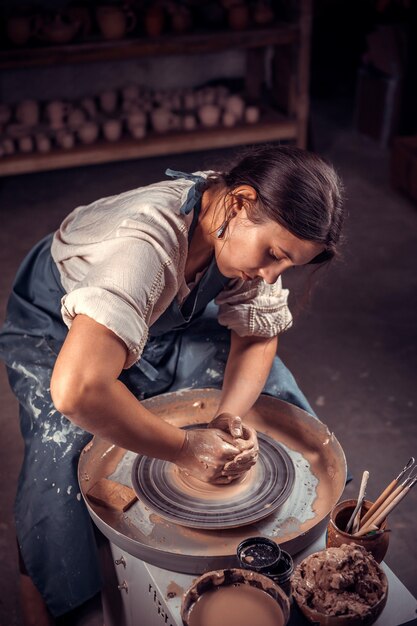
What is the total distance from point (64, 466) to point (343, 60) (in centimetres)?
541

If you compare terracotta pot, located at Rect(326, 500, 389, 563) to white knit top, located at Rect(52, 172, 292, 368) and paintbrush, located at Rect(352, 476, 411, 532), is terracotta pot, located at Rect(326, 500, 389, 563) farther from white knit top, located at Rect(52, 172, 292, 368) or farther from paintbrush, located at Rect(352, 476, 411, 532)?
white knit top, located at Rect(52, 172, 292, 368)

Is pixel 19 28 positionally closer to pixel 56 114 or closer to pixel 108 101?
pixel 56 114

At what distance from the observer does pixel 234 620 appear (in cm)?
133

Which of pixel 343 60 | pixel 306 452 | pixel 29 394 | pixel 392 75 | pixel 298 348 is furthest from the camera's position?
pixel 343 60

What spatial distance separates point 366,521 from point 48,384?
0.95 meters

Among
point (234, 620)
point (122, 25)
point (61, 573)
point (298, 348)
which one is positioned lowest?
point (298, 348)

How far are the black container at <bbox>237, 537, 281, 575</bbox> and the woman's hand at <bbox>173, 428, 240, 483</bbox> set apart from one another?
0.24 metres

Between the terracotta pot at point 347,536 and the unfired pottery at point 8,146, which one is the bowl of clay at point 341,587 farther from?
the unfired pottery at point 8,146

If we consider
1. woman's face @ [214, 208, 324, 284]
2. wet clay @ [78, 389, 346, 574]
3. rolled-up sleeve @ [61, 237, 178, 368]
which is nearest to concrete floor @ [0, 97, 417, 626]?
wet clay @ [78, 389, 346, 574]

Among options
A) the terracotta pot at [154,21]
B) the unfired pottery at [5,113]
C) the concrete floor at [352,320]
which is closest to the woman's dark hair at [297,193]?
the concrete floor at [352,320]

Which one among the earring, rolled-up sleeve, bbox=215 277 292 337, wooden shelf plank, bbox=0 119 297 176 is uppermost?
the earring

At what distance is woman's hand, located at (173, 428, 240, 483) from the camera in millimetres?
1645

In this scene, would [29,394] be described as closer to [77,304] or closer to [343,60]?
[77,304]

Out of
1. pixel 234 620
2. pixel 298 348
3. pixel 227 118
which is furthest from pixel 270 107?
pixel 234 620
